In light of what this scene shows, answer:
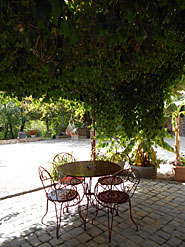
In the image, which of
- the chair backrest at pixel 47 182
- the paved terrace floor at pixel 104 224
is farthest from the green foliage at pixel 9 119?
the paved terrace floor at pixel 104 224

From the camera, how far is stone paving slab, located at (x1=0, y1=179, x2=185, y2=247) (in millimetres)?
2559

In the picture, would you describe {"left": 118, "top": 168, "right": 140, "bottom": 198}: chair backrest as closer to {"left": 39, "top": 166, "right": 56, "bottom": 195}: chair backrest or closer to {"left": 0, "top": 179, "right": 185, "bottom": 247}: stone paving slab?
{"left": 0, "top": 179, "right": 185, "bottom": 247}: stone paving slab

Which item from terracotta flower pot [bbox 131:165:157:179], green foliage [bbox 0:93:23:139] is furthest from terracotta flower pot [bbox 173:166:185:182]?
green foliage [bbox 0:93:23:139]

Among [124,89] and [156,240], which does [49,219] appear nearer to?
[156,240]

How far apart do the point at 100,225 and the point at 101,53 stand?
102 inches

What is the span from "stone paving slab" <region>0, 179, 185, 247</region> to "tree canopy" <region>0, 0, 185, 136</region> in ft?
5.00

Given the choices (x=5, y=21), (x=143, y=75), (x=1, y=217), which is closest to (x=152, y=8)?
(x=5, y=21)

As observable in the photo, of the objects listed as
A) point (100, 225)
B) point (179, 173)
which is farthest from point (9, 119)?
point (100, 225)

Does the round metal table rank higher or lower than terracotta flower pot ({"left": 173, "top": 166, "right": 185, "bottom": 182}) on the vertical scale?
higher

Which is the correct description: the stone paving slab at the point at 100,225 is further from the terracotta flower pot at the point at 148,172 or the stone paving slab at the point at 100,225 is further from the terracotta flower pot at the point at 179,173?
the terracotta flower pot at the point at 148,172

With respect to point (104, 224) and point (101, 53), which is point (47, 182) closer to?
point (104, 224)

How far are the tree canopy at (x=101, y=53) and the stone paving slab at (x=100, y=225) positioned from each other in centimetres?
152

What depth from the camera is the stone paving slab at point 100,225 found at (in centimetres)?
256

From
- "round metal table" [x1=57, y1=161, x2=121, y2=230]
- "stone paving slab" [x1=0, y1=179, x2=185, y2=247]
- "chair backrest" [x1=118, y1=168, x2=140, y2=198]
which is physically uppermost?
"round metal table" [x1=57, y1=161, x2=121, y2=230]
